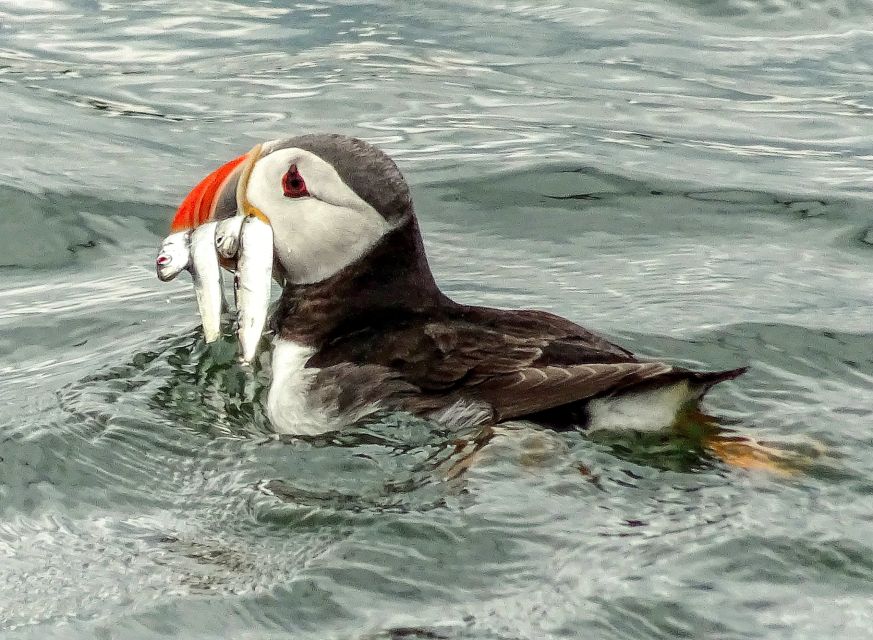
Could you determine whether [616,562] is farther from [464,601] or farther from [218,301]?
[218,301]

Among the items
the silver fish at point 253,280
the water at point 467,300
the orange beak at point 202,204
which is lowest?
the water at point 467,300

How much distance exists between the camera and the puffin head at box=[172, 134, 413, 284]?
5582 mm

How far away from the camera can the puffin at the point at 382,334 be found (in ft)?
16.8

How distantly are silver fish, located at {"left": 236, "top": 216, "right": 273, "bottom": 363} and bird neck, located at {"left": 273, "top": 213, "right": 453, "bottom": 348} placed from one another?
1.05ft

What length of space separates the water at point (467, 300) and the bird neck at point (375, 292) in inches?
18.3

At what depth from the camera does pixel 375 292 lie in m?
5.72

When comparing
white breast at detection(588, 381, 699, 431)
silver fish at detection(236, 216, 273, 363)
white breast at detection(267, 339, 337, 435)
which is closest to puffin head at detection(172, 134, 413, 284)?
silver fish at detection(236, 216, 273, 363)

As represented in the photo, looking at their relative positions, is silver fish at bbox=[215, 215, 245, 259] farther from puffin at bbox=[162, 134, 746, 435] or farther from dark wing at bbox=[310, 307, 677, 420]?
dark wing at bbox=[310, 307, 677, 420]

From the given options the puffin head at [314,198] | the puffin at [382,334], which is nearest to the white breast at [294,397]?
the puffin at [382,334]

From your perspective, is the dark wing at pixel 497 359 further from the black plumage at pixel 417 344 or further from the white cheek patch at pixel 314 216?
the white cheek patch at pixel 314 216

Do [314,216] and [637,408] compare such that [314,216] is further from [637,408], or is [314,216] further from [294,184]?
[637,408]

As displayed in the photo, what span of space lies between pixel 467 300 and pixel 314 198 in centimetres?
185

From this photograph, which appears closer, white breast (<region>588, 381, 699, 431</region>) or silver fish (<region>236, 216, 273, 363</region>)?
white breast (<region>588, 381, 699, 431</region>)

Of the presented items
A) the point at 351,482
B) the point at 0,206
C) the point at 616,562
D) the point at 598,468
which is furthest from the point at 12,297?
the point at 616,562
